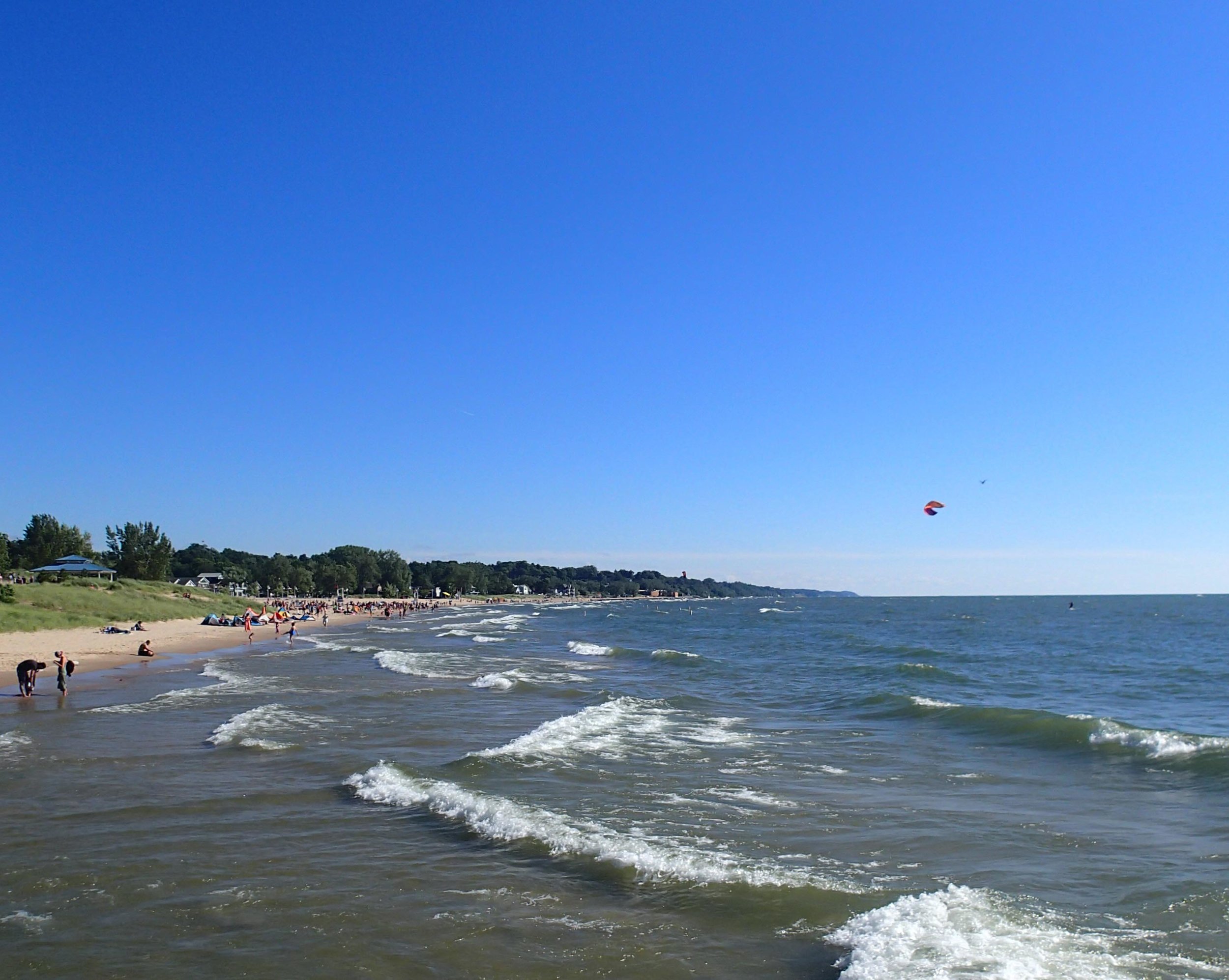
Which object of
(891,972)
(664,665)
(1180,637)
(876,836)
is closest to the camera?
(891,972)

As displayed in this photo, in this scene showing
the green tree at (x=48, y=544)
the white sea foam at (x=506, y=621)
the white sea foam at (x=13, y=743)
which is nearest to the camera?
the white sea foam at (x=13, y=743)

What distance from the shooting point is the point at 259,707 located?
23703mm

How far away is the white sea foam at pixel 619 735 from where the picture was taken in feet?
58.1

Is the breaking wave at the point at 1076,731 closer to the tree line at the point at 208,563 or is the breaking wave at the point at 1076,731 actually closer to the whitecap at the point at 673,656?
the whitecap at the point at 673,656

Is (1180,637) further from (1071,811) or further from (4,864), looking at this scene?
(4,864)

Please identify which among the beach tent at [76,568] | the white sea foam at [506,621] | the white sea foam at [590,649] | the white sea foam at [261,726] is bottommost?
the white sea foam at [506,621]

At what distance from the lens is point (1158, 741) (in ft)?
61.6

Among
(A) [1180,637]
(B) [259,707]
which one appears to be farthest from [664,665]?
(A) [1180,637]

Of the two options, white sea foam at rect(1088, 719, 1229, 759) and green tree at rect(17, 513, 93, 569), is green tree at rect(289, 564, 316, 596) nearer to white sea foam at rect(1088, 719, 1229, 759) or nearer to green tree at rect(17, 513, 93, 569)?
green tree at rect(17, 513, 93, 569)

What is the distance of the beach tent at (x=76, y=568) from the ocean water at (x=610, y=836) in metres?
62.5

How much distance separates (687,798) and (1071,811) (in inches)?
236

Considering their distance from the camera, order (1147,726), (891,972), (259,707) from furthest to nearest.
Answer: (259,707) → (1147,726) → (891,972)

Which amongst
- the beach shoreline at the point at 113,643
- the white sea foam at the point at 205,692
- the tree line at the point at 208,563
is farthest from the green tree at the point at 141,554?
the white sea foam at the point at 205,692

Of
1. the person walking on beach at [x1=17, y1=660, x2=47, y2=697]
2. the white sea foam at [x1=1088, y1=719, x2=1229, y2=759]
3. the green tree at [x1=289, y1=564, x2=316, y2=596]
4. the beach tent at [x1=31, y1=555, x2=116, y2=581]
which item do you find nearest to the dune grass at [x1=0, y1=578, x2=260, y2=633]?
the beach tent at [x1=31, y1=555, x2=116, y2=581]
